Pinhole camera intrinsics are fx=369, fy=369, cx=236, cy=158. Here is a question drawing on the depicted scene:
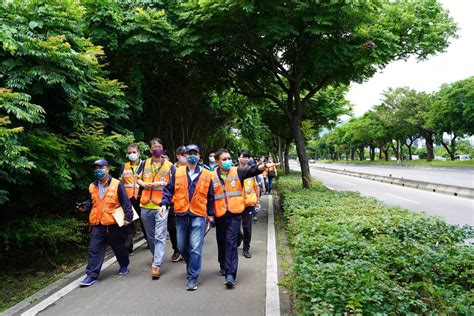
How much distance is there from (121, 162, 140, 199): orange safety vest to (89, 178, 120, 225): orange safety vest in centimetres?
103

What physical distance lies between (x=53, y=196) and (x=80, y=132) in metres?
1.22

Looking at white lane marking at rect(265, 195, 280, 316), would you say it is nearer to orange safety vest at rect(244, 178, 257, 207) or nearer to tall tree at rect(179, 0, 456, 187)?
orange safety vest at rect(244, 178, 257, 207)

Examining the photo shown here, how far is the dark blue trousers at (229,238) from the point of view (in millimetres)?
5016

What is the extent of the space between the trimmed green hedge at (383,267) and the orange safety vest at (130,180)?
2895mm

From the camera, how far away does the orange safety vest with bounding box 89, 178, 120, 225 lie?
17.6 ft

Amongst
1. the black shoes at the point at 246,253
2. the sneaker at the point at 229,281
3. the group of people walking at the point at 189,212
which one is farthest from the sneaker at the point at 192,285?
the black shoes at the point at 246,253

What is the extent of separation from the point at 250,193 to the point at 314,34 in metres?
5.03

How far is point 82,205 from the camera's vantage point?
5590 mm

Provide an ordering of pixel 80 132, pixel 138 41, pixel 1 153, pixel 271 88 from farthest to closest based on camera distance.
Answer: pixel 271 88
pixel 138 41
pixel 80 132
pixel 1 153

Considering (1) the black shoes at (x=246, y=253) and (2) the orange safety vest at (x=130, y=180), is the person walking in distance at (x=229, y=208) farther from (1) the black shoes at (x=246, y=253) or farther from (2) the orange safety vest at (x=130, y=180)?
(2) the orange safety vest at (x=130, y=180)

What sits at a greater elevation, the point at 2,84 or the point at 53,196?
the point at 2,84

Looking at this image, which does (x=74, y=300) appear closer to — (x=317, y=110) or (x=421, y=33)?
(x=421, y=33)

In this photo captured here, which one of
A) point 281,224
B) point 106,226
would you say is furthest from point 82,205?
point 281,224

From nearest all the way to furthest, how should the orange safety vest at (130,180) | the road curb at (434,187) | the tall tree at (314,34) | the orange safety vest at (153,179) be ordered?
1. the orange safety vest at (153,179)
2. the orange safety vest at (130,180)
3. the tall tree at (314,34)
4. the road curb at (434,187)
